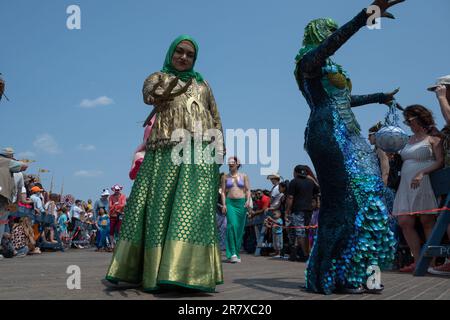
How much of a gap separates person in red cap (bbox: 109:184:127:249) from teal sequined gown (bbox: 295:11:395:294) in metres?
10.8

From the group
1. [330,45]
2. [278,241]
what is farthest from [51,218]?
[330,45]

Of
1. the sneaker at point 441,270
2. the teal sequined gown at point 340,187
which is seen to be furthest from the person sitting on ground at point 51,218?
the teal sequined gown at point 340,187

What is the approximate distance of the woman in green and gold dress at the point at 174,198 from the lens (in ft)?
13.6

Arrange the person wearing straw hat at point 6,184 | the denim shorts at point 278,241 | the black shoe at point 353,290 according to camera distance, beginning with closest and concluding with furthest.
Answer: the black shoe at point 353,290 < the person wearing straw hat at point 6,184 < the denim shorts at point 278,241

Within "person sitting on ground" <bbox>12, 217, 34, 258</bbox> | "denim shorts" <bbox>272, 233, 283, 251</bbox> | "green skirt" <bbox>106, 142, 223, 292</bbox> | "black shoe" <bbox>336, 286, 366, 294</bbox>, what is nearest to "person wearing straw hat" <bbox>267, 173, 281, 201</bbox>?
"denim shorts" <bbox>272, 233, 283, 251</bbox>

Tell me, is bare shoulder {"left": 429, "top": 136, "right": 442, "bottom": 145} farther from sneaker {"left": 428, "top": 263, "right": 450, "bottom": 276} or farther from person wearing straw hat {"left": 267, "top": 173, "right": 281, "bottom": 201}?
person wearing straw hat {"left": 267, "top": 173, "right": 281, "bottom": 201}

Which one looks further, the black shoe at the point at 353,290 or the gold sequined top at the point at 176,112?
the gold sequined top at the point at 176,112

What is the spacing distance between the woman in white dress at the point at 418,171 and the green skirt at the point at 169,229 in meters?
3.53

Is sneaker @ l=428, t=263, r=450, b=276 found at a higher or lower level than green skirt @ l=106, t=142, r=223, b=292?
lower

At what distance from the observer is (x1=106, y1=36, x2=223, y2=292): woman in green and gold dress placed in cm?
414

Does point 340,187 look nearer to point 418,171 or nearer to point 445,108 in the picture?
point 445,108

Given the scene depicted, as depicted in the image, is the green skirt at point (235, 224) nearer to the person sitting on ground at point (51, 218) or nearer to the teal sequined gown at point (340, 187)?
the teal sequined gown at point (340, 187)
